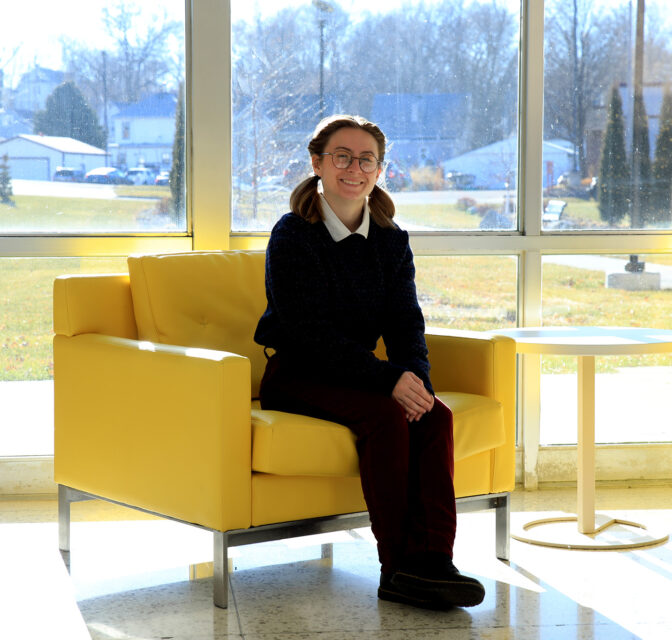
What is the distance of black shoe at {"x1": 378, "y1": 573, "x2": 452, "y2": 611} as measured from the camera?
2512 millimetres

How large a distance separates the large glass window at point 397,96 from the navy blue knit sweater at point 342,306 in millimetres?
887

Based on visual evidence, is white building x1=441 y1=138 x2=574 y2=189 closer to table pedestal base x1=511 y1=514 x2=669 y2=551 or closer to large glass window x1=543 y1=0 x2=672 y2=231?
large glass window x1=543 y1=0 x2=672 y2=231

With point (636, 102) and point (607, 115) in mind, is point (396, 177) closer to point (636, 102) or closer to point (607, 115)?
point (607, 115)

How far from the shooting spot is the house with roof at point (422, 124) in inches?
149

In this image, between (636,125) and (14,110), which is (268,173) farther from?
(636,125)

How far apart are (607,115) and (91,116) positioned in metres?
1.82

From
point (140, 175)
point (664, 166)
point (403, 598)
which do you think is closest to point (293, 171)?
point (140, 175)

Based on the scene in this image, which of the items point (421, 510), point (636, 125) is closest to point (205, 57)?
point (636, 125)

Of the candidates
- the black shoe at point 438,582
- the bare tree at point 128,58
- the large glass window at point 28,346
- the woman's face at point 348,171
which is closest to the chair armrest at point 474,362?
the woman's face at point 348,171

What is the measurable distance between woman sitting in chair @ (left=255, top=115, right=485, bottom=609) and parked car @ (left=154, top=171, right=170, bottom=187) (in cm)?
84

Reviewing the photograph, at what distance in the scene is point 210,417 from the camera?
2488 mm

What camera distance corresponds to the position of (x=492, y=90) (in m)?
3.81

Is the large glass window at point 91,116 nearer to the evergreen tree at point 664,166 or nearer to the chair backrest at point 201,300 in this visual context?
the chair backrest at point 201,300

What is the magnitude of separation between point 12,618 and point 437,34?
2.39m
